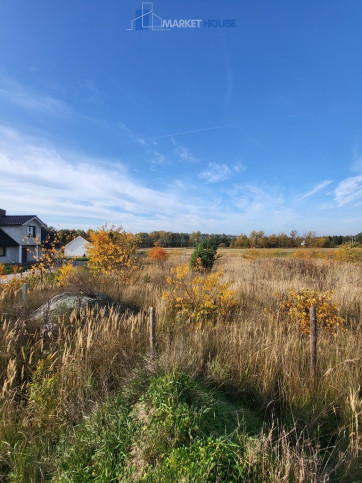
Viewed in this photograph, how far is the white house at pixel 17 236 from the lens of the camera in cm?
2769

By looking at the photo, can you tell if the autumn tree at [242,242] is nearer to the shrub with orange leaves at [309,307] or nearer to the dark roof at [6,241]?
the dark roof at [6,241]

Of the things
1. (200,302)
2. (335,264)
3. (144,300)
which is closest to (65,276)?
(144,300)

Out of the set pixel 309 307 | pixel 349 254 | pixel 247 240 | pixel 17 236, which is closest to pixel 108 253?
pixel 309 307

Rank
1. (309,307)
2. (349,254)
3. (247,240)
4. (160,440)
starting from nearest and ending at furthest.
A: (160,440) < (309,307) < (349,254) < (247,240)

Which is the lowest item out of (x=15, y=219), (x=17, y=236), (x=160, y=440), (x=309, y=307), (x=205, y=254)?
(x=160, y=440)

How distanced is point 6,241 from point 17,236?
2.25m

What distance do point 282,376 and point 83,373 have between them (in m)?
2.18

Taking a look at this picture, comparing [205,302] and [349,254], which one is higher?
[349,254]

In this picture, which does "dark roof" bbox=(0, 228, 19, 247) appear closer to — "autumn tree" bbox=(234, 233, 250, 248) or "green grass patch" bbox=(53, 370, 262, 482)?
"green grass patch" bbox=(53, 370, 262, 482)

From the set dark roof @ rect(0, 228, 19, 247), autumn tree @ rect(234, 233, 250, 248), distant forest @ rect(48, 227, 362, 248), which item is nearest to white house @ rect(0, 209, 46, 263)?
dark roof @ rect(0, 228, 19, 247)

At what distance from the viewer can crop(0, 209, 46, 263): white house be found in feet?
90.8

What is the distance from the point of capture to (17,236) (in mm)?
29734

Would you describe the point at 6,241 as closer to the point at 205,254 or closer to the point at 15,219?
the point at 15,219

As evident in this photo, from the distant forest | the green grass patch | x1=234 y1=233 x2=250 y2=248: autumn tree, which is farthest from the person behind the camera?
x1=234 y1=233 x2=250 y2=248: autumn tree
